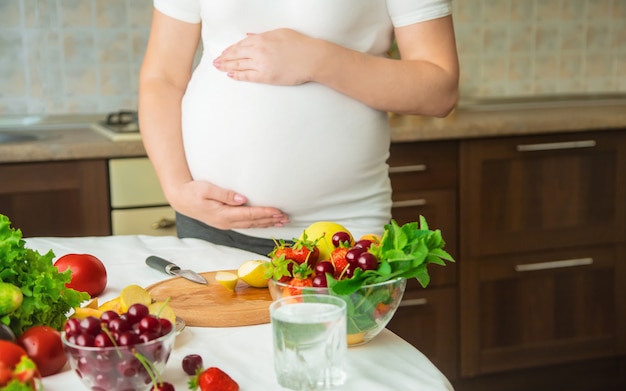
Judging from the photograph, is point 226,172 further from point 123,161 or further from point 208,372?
point 123,161

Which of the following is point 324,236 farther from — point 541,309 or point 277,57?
point 541,309

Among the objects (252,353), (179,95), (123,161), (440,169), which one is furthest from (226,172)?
(440,169)

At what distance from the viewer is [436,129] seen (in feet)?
7.77

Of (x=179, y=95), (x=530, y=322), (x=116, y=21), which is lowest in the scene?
(x=530, y=322)

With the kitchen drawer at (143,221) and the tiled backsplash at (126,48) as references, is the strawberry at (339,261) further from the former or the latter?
the tiled backsplash at (126,48)

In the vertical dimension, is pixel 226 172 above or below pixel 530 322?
above

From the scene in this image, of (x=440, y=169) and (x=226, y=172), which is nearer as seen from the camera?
(x=226, y=172)

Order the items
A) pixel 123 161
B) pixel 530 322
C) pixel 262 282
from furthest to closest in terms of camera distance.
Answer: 1. pixel 530 322
2. pixel 123 161
3. pixel 262 282

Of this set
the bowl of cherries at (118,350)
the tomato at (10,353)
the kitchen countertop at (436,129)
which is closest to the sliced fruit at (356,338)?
the bowl of cherries at (118,350)

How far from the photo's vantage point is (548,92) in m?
3.12

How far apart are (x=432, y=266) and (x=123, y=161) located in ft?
2.89

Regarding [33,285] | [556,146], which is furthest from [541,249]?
[33,285]

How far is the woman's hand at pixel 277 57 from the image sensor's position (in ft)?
4.42

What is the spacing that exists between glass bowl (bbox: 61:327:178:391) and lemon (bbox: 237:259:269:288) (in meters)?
0.32
